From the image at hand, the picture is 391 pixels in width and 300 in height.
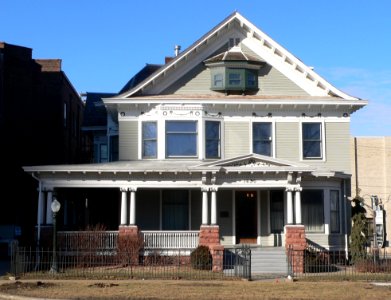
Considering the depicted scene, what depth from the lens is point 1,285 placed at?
775 inches

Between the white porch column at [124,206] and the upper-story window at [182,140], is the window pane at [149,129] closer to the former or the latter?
the upper-story window at [182,140]

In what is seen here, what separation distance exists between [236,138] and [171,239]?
18.3 ft

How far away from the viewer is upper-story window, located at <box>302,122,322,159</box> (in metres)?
28.9

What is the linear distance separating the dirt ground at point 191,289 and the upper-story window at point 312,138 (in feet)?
29.0

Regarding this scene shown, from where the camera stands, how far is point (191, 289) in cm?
1888

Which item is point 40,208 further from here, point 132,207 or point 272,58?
point 272,58

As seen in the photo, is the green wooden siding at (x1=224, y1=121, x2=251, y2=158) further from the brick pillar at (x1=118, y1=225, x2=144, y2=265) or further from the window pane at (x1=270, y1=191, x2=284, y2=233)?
the brick pillar at (x1=118, y1=225, x2=144, y2=265)

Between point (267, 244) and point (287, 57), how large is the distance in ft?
28.3

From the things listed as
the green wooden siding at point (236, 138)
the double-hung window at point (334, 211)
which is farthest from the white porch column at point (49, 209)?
the double-hung window at point (334, 211)

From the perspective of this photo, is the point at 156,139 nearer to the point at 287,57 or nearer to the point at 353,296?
the point at 287,57

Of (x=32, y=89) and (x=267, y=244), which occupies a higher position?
(x=32, y=89)

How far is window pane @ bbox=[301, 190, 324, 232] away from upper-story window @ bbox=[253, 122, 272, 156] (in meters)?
2.57

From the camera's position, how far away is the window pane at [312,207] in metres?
28.1

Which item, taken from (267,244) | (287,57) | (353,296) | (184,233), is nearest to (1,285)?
(184,233)
